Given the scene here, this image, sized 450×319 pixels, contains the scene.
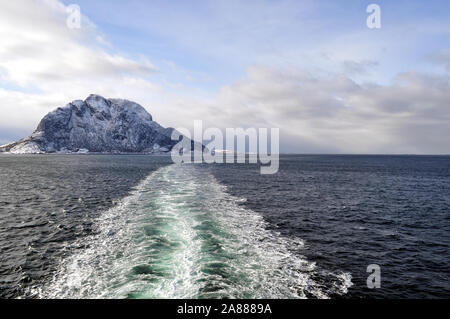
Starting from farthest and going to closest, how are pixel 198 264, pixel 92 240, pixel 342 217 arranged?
pixel 342 217 < pixel 92 240 < pixel 198 264

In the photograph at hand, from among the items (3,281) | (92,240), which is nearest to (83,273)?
(3,281)

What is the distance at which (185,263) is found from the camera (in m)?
15.7

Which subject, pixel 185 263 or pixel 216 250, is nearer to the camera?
pixel 185 263

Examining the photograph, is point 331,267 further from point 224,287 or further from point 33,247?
point 33,247

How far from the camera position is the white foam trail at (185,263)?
12898 millimetres

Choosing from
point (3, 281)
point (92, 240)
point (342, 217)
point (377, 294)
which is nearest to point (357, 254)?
point (377, 294)

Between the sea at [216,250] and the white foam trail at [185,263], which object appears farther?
the sea at [216,250]

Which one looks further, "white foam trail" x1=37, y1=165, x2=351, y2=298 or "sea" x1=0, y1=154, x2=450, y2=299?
"sea" x1=0, y1=154, x2=450, y2=299

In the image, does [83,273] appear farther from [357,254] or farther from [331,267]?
[357,254]

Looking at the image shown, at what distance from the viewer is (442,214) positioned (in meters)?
33.3

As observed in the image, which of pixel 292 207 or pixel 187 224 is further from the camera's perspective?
pixel 292 207

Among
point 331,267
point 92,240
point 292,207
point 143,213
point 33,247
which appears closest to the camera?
point 331,267

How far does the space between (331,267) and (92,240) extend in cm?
1855

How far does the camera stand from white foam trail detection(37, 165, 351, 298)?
1290 centimetres
